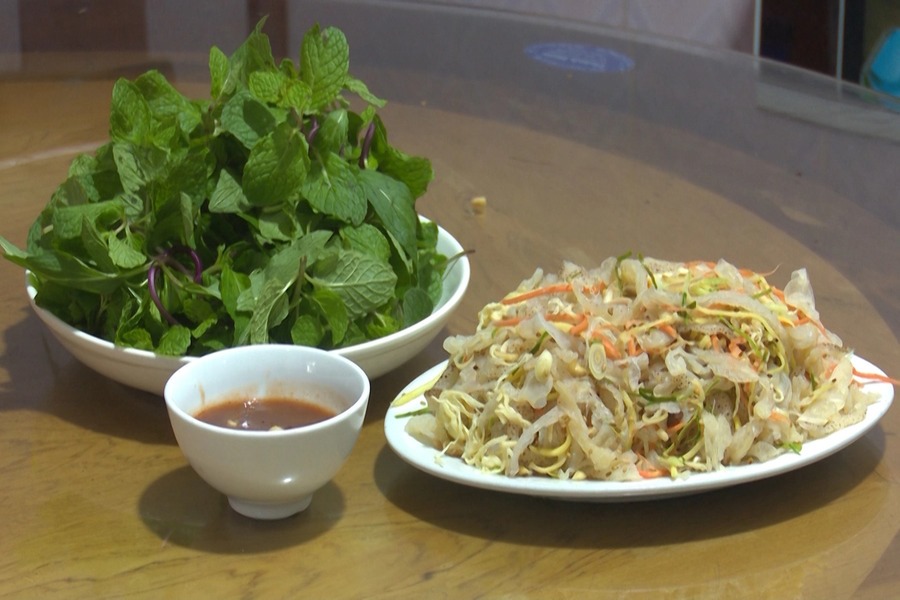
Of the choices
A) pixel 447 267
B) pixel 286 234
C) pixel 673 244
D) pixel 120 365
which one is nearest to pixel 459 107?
pixel 673 244

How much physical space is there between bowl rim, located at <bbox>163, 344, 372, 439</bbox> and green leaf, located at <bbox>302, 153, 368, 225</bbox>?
0.16m

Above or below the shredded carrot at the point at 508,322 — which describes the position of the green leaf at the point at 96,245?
above

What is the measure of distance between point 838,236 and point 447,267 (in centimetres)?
61

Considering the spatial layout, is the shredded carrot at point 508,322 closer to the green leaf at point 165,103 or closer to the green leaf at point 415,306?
the green leaf at point 415,306

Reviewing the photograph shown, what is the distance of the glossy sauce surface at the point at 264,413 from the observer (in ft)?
3.59

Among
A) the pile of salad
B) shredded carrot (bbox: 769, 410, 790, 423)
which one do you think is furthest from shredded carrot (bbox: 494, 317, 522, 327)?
shredded carrot (bbox: 769, 410, 790, 423)

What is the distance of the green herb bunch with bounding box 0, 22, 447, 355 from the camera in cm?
124

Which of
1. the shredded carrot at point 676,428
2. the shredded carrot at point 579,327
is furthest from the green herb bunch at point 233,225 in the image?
the shredded carrot at point 676,428

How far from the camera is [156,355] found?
121 centimetres

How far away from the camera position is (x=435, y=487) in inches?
45.6

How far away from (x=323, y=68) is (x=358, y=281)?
0.24 m

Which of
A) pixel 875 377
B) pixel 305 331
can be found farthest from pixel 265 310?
pixel 875 377

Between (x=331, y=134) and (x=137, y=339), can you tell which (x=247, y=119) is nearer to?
(x=331, y=134)

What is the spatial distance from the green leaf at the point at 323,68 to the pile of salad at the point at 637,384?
30 cm
